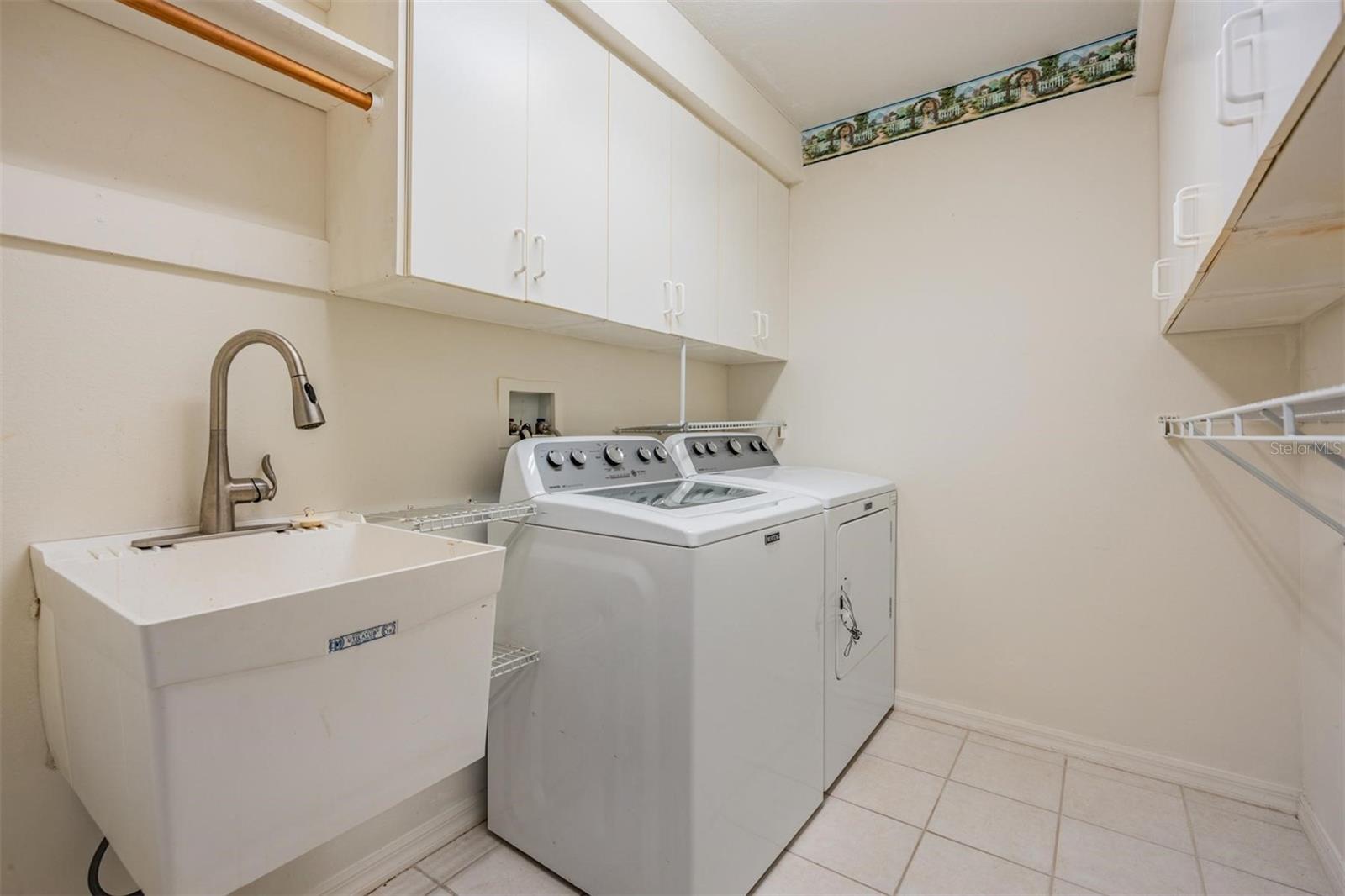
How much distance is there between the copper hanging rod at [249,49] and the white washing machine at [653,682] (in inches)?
36.1

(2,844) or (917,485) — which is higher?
(917,485)

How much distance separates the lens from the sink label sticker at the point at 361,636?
89 cm

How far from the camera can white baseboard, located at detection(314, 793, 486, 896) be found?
151 cm

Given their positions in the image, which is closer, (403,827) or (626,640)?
(626,640)

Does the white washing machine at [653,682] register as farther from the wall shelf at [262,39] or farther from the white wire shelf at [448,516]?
the wall shelf at [262,39]

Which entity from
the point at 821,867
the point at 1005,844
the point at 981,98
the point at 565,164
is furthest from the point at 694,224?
the point at 1005,844

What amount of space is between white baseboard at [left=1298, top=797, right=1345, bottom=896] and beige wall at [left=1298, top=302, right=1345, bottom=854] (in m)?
0.02

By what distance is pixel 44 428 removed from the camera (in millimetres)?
1107

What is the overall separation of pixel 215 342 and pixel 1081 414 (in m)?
2.65

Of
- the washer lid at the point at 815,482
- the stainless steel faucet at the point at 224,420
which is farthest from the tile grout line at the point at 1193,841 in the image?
the stainless steel faucet at the point at 224,420

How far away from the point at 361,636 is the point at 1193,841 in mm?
2325

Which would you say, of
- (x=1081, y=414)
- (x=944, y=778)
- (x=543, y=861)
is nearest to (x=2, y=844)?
(x=543, y=861)

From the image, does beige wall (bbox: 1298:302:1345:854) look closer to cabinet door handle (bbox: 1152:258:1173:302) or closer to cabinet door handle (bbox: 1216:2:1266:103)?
cabinet door handle (bbox: 1152:258:1173:302)

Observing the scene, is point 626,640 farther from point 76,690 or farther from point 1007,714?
point 1007,714
